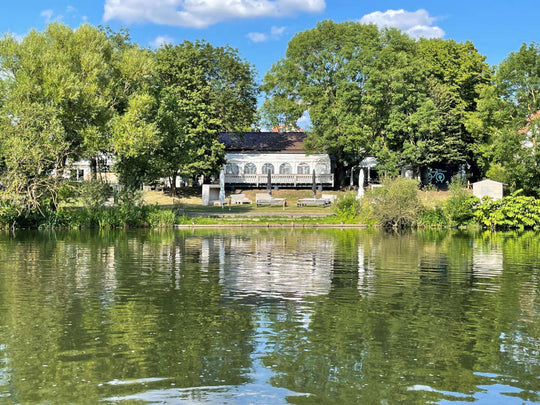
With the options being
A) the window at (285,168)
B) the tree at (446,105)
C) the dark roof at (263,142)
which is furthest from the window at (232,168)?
the tree at (446,105)

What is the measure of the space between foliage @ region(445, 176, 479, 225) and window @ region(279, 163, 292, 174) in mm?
31454

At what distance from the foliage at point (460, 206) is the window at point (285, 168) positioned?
31454mm

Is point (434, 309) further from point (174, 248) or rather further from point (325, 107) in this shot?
point (325, 107)

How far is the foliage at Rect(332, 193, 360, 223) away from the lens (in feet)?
141

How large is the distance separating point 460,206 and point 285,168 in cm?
3245

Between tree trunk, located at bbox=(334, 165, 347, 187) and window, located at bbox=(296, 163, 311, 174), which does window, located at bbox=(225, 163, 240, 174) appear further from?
tree trunk, located at bbox=(334, 165, 347, 187)

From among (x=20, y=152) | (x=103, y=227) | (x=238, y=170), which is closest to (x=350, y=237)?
(x=103, y=227)

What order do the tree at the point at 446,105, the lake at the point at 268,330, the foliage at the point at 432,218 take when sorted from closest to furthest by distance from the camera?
the lake at the point at 268,330, the foliage at the point at 432,218, the tree at the point at 446,105

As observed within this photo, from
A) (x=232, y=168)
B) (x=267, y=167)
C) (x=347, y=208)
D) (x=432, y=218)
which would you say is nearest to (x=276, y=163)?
(x=267, y=167)

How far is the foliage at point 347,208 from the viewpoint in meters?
42.9

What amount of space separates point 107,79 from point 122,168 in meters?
6.18

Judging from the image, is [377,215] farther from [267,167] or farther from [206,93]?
[267,167]

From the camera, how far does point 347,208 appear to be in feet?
143

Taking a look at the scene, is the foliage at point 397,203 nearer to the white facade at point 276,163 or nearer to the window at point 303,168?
the white facade at point 276,163
